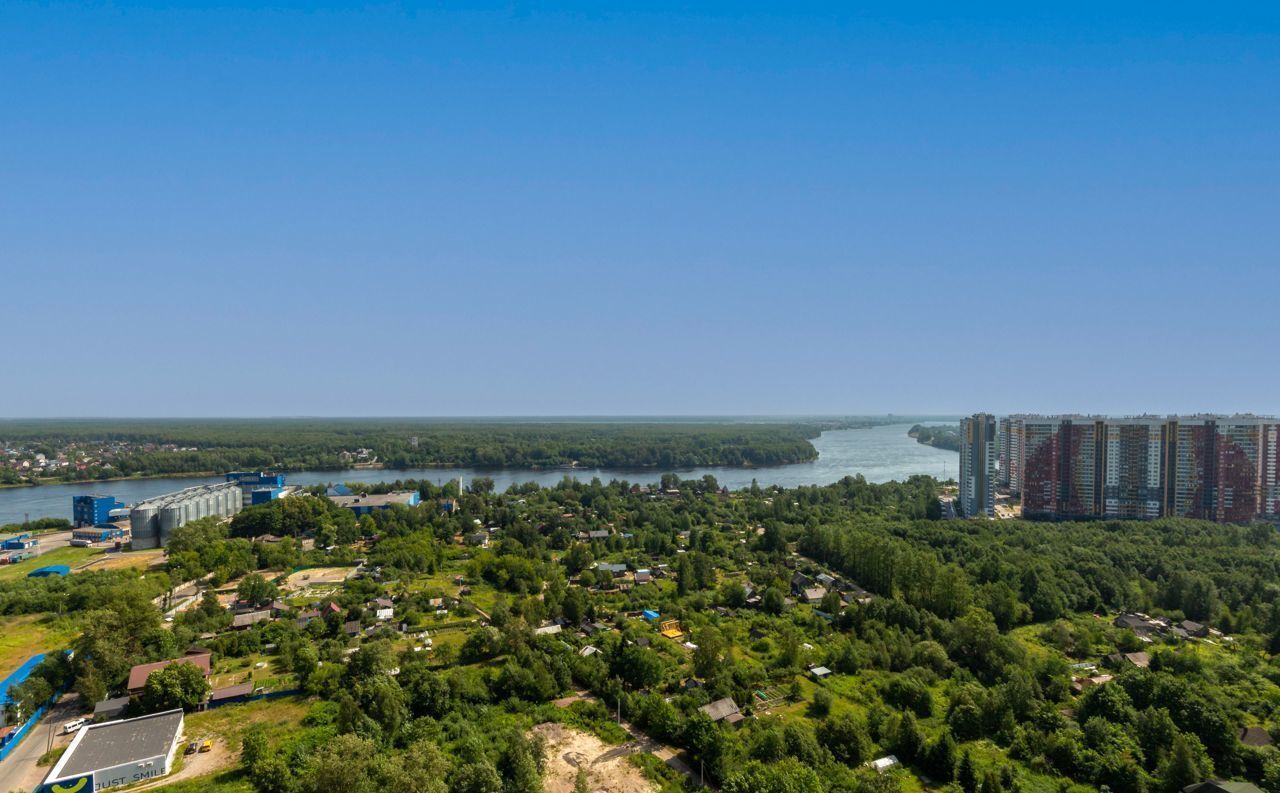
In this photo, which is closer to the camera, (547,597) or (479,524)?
(547,597)

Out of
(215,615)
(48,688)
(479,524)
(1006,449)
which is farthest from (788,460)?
(48,688)

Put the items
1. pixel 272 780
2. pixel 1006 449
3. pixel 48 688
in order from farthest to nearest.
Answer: pixel 1006 449 → pixel 48 688 → pixel 272 780

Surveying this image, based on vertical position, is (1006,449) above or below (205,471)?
above

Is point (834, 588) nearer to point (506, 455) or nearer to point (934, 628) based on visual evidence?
point (934, 628)

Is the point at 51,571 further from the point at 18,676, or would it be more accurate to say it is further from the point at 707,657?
the point at 707,657

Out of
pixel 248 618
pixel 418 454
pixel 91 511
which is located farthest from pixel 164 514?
pixel 418 454

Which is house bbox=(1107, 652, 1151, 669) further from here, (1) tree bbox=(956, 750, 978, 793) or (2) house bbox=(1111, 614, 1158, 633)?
(1) tree bbox=(956, 750, 978, 793)

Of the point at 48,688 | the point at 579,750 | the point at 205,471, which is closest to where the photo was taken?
the point at 579,750
